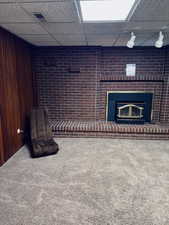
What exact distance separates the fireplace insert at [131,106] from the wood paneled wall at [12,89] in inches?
83.6

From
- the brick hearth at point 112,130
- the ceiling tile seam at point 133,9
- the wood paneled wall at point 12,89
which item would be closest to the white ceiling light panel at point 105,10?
the ceiling tile seam at point 133,9

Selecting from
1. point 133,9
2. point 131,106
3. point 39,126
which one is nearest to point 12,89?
point 39,126

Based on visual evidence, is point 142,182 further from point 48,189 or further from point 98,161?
point 48,189

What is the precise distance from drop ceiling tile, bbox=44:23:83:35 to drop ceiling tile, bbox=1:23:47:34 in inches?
5.8

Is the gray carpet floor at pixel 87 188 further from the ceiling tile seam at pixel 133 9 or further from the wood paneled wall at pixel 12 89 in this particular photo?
the ceiling tile seam at pixel 133 9

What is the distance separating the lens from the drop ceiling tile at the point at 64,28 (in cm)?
234

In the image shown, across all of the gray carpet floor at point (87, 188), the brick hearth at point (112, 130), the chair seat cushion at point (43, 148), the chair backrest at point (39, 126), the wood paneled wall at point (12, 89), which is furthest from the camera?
the brick hearth at point (112, 130)

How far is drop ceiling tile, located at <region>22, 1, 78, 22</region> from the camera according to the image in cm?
173

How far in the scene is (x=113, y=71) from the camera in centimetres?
403

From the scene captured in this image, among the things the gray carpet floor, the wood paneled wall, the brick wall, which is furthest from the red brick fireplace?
the gray carpet floor

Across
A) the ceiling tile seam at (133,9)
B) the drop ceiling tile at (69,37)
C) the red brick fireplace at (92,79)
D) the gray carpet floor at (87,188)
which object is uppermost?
the drop ceiling tile at (69,37)

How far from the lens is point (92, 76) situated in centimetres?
401

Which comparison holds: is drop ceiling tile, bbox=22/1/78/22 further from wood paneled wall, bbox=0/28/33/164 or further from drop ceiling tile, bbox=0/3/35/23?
wood paneled wall, bbox=0/28/33/164

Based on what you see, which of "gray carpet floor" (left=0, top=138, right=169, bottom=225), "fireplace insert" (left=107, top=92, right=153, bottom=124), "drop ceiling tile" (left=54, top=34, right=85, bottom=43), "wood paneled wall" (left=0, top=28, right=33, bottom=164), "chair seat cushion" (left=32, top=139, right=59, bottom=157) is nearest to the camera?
"gray carpet floor" (left=0, top=138, right=169, bottom=225)
